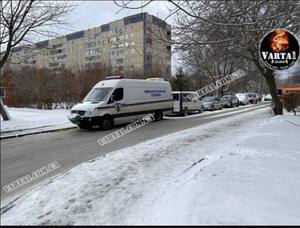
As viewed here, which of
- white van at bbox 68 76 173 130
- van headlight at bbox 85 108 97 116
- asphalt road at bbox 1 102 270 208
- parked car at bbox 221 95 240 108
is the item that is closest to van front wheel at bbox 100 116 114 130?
white van at bbox 68 76 173 130

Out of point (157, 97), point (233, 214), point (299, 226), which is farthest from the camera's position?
point (157, 97)

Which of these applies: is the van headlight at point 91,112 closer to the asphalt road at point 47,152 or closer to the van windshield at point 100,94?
the van windshield at point 100,94

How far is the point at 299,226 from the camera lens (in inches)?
101

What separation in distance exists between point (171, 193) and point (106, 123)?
24.8 ft

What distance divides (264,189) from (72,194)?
2.99 metres

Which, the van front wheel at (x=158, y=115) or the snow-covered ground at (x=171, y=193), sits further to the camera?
the van front wheel at (x=158, y=115)

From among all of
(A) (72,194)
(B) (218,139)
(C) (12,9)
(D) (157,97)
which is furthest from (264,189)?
(C) (12,9)

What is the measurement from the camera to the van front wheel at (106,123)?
10953 millimetres

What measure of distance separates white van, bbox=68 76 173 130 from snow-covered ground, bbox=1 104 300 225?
4.88 metres

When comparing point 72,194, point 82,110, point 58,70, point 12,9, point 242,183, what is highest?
point 12,9

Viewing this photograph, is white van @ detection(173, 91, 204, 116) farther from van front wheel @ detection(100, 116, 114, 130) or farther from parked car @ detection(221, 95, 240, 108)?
parked car @ detection(221, 95, 240, 108)

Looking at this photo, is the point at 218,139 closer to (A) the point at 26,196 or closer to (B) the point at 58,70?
(A) the point at 26,196

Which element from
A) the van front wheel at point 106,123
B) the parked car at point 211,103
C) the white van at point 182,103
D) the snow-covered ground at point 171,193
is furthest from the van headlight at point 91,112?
the parked car at point 211,103

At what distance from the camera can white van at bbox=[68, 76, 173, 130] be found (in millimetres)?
10688
